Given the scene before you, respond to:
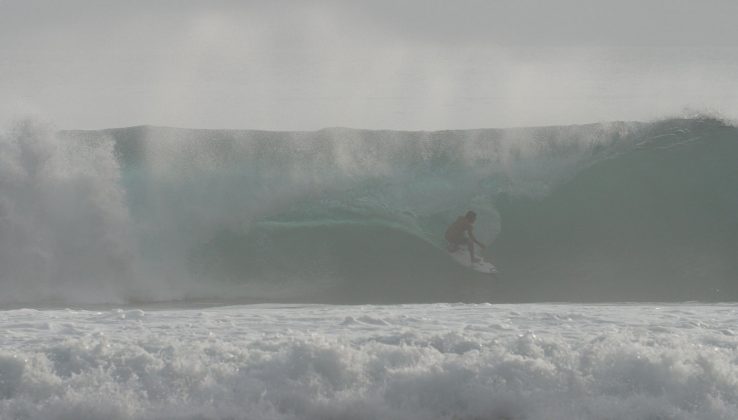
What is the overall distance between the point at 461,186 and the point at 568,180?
1542 millimetres

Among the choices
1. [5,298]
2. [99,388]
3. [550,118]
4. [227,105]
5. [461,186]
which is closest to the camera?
[99,388]

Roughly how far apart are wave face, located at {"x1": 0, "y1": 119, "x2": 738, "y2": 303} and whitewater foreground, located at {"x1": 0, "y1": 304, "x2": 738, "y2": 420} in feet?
16.3

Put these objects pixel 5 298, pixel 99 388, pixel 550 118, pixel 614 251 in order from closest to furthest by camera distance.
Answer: pixel 99 388, pixel 5 298, pixel 614 251, pixel 550 118

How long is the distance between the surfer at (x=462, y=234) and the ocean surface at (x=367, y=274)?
230 mm

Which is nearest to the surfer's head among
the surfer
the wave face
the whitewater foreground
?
the surfer

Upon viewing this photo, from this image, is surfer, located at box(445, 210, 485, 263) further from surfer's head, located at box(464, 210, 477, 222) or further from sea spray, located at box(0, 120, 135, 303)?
sea spray, located at box(0, 120, 135, 303)

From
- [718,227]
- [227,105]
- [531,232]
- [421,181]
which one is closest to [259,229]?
→ [421,181]

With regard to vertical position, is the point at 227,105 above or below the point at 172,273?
above

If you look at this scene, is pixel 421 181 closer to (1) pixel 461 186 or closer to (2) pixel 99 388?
(1) pixel 461 186

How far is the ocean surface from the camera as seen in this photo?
6879 millimetres

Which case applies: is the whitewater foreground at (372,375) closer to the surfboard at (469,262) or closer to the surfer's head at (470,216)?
the surfboard at (469,262)

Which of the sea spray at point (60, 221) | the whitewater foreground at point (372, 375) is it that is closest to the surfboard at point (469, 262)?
the sea spray at point (60, 221)

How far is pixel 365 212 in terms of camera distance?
14172 mm

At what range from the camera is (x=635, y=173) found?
1500cm
